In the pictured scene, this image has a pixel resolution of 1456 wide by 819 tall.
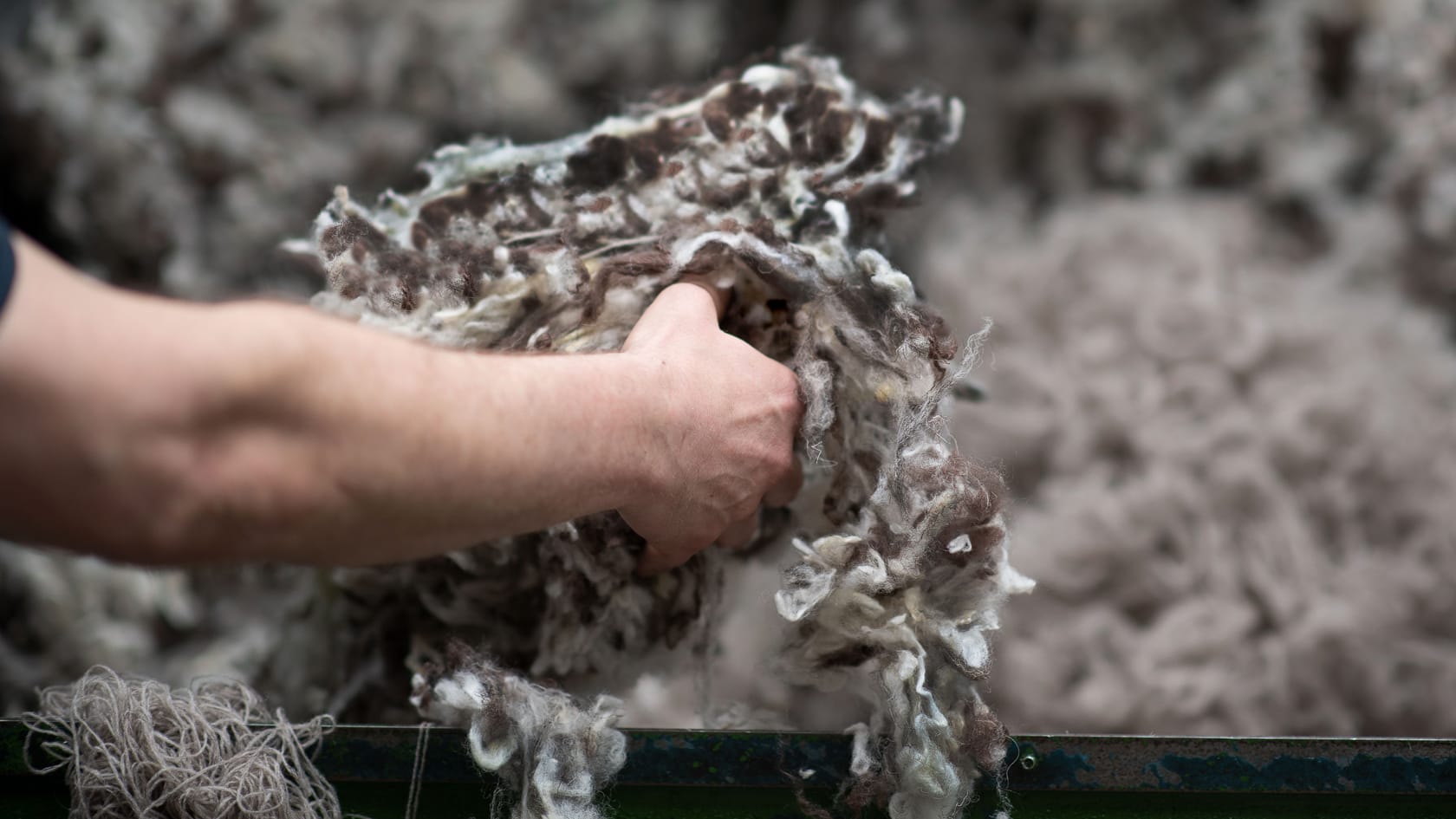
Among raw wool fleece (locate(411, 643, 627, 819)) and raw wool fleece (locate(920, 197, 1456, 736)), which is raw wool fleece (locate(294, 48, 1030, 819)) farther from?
raw wool fleece (locate(920, 197, 1456, 736))

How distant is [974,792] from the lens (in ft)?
2.27

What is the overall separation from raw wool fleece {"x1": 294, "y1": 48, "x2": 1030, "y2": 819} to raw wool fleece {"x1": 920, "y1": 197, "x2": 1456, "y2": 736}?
15.3 inches

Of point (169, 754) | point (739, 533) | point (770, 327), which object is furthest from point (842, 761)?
point (169, 754)

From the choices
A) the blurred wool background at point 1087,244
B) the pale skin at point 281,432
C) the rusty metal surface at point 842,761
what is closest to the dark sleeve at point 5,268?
the pale skin at point 281,432

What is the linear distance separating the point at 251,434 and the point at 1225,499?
0.92 m

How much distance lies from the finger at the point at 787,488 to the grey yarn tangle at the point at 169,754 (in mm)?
321

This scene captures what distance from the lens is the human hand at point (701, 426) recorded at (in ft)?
2.11

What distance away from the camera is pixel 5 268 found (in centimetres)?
40

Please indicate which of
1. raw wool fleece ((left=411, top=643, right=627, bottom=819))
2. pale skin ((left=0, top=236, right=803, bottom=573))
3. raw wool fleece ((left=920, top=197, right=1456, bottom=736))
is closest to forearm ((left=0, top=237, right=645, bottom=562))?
pale skin ((left=0, top=236, right=803, bottom=573))

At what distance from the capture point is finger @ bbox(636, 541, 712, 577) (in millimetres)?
724

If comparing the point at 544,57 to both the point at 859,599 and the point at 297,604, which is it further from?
the point at 859,599

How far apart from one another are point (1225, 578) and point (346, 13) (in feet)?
3.51

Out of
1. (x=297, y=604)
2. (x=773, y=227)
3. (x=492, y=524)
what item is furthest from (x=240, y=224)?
(x=492, y=524)

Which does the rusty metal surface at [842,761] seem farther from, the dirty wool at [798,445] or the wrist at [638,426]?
the wrist at [638,426]
